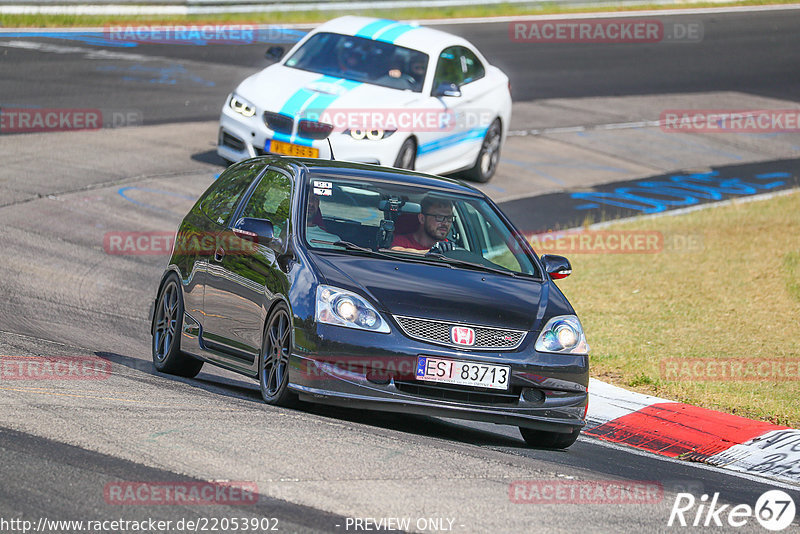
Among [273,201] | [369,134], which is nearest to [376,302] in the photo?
[273,201]

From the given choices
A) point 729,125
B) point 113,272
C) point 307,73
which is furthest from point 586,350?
point 729,125

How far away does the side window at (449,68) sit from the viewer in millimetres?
16984

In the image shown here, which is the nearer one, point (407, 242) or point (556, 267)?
point (407, 242)

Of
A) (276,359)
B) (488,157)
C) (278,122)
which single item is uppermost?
(276,359)

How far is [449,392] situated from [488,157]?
11376 mm

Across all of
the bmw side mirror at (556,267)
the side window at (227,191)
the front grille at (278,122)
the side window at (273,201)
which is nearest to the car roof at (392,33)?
the front grille at (278,122)

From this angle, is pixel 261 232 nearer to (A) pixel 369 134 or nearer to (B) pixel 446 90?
(A) pixel 369 134

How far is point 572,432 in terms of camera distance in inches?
315

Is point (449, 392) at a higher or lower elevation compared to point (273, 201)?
lower

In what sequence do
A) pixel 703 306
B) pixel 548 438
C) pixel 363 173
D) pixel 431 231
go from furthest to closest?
pixel 703 306, pixel 363 173, pixel 431 231, pixel 548 438

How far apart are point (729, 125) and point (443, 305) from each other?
18.9 m

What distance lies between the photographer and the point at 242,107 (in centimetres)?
1584

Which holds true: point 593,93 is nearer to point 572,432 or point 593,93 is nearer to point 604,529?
point 572,432

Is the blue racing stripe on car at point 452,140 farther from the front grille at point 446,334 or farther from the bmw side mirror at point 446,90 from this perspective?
the front grille at point 446,334
